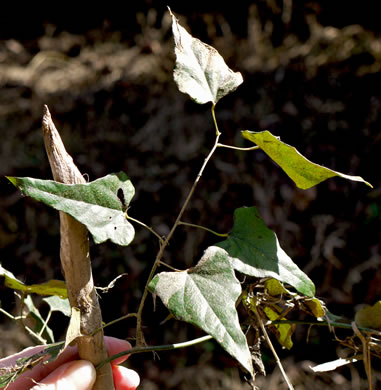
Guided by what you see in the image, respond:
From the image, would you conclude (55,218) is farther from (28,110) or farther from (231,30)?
(231,30)

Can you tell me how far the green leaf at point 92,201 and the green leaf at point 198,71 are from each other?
118mm

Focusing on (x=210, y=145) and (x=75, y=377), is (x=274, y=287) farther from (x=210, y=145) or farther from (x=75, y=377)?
(x=210, y=145)

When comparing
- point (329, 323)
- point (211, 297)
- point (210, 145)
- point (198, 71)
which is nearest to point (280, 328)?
point (329, 323)

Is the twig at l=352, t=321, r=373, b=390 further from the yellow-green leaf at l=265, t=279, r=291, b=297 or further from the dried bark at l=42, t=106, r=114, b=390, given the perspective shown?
the dried bark at l=42, t=106, r=114, b=390

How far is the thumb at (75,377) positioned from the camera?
18.7 inches

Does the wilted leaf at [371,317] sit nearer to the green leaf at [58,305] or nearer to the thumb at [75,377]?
the thumb at [75,377]

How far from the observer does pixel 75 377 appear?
475mm

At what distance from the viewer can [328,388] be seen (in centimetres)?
174

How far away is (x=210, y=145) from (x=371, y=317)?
1633 mm

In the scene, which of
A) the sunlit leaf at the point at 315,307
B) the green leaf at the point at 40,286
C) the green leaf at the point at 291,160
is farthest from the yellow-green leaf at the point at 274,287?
the green leaf at the point at 40,286

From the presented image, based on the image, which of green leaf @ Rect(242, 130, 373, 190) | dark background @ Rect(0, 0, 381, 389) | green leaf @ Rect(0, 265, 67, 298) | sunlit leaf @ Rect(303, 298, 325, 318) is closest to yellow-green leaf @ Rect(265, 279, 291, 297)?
sunlit leaf @ Rect(303, 298, 325, 318)

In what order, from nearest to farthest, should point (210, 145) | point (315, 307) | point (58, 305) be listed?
1. point (315, 307)
2. point (58, 305)
3. point (210, 145)

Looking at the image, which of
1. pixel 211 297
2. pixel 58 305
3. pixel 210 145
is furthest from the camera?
pixel 210 145

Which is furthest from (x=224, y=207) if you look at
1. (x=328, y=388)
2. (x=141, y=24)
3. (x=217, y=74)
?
(x=217, y=74)
